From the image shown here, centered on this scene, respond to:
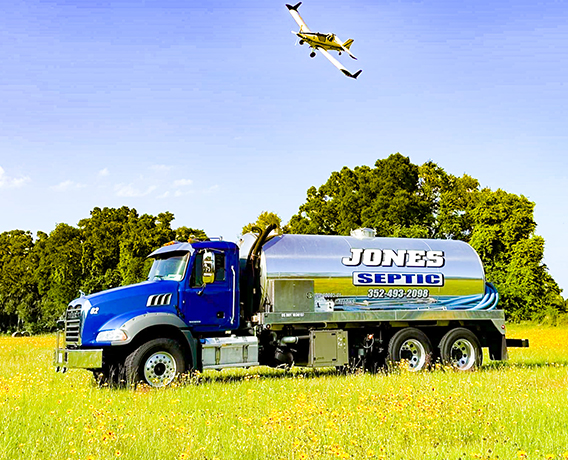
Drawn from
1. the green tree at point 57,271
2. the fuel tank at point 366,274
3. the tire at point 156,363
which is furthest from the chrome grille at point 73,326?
the green tree at point 57,271

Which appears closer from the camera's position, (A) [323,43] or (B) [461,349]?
(B) [461,349]

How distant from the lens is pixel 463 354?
20375 mm

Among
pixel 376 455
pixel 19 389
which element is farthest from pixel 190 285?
pixel 376 455

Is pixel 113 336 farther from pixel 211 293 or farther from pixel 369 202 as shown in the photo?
pixel 369 202

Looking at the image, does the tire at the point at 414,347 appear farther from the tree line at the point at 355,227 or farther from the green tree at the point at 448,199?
the green tree at the point at 448,199

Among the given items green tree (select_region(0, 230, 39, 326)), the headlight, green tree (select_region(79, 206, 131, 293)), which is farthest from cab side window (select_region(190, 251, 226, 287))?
green tree (select_region(0, 230, 39, 326))

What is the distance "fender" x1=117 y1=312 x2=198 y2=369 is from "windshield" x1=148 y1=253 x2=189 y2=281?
1127mm

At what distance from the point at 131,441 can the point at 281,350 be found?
9.00 metres

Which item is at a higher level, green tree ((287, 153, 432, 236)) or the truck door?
green tree ((287, 153, 432, 236))

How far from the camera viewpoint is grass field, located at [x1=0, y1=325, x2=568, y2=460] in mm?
8594

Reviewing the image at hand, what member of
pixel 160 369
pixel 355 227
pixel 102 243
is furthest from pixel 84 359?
pixel 102 243

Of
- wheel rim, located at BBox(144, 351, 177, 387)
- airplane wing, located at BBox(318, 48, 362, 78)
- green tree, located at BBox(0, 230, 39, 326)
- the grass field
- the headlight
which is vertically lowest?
the grass field

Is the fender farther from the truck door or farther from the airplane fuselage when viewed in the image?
the airplane fuselage

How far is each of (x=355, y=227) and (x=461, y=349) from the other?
36114mm
